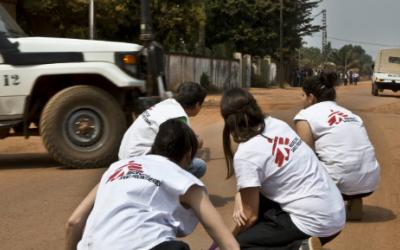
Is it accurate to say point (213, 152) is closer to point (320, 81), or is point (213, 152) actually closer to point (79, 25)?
point (320, 81)

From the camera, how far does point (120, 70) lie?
31.7 ft

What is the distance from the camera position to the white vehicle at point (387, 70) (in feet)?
108

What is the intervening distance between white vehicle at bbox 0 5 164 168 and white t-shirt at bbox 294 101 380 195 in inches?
160

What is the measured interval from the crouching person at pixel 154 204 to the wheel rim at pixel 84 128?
6316 millimetres

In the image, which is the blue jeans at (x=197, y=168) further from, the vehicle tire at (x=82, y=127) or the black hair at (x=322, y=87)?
the vehicle tire at (x=82, y=127)

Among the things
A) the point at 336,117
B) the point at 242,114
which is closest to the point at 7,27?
the point at 336,117

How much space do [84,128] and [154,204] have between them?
265 inches

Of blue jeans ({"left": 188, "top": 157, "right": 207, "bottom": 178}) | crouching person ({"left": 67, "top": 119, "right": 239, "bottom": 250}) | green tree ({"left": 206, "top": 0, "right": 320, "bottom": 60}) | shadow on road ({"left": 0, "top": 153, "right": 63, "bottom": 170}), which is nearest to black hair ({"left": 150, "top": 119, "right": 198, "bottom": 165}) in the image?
crouching person ({"left": 67, "top": 119, "right": 239, "bottom": 250})

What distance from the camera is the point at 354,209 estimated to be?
6441 millimetres

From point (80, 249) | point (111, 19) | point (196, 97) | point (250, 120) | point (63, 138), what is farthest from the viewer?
point (111, 19)

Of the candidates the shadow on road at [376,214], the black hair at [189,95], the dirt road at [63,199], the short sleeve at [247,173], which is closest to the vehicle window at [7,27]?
the dirt road at [63,199]

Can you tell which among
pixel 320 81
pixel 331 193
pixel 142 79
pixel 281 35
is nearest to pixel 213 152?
pixel 142 79

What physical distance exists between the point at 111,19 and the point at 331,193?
19989mm

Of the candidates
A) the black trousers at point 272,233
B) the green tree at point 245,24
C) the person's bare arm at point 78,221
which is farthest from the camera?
the green tree at point 245,24
